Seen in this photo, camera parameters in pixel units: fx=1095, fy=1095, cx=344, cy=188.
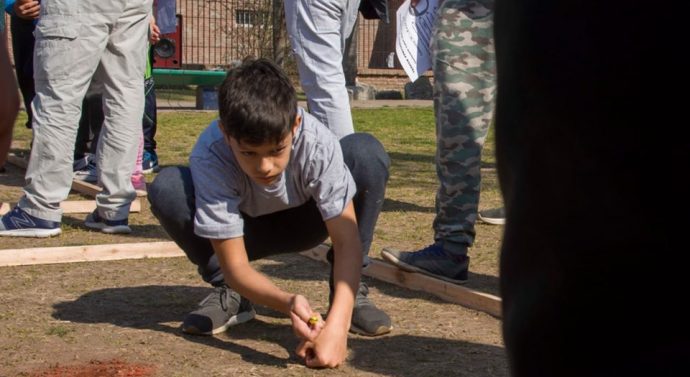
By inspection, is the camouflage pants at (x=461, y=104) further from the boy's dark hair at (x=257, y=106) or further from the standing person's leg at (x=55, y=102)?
the standing person's leg at (x=55, y=102)

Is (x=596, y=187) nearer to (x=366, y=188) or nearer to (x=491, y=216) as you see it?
(x=366, y=188)

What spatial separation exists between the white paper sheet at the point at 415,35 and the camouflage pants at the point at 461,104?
1206mm

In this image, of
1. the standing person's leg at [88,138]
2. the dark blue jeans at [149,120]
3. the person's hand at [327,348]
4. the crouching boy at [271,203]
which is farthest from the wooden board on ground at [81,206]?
the person's hand at [327,348]

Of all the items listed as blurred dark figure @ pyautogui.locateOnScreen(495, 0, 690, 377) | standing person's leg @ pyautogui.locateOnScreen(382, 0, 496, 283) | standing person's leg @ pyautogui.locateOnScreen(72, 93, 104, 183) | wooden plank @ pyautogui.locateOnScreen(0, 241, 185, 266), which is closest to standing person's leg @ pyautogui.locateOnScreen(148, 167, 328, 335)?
standing person's leg @ pyautogui.locateOnScreen(382, 0, 496, 283)

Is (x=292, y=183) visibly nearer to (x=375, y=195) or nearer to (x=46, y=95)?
(x=375, y=195)

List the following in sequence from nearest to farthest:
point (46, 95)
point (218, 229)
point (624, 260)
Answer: point (624, 260), point (218, 229), point (46, 95)

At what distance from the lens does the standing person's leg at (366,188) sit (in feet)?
11.6

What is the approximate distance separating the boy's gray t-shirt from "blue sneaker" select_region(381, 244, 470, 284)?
0.93 metres

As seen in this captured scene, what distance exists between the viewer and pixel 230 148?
3.32 m

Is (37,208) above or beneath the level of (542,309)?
beneath

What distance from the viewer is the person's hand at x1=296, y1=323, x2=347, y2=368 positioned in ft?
10.0

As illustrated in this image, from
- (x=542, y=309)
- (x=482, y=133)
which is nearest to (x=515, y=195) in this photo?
(x=542, y=309)

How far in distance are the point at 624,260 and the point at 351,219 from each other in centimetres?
249

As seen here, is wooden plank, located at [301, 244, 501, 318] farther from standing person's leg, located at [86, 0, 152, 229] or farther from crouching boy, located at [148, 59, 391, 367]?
standing person's leg, located at [86, 0, 152, 229]
